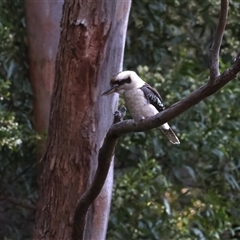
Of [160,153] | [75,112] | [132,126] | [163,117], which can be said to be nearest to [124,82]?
[132,126]

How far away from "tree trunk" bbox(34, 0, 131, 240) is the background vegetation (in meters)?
0.52

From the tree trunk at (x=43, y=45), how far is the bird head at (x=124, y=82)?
1.35 meters

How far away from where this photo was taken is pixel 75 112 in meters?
2.59

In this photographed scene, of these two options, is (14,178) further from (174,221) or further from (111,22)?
(111,22)

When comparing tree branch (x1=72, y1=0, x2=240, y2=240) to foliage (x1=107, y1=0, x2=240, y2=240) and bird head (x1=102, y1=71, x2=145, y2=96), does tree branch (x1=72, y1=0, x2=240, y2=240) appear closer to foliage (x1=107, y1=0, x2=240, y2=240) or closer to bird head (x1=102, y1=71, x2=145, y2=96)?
bird head (x1=102, y1=71, x2=145, y2=96)

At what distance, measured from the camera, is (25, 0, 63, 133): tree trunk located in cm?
327

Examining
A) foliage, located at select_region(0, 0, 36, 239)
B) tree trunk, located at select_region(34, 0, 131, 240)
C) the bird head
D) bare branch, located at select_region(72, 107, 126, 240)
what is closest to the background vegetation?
foliage, located at select_region(0, 0, 36, 239)

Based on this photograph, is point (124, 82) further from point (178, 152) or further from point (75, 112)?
point (178, 152)

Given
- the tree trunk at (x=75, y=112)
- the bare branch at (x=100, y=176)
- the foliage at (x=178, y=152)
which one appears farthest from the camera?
the foliage at (x=178, y=152)

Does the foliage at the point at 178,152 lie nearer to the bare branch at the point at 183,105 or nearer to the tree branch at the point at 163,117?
the tree branch at the point at 163,117

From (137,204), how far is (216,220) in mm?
420

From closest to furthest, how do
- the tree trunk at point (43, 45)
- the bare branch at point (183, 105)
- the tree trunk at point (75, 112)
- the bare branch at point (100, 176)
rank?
the bare branch at point (183, 105), the bare branch at point (100, 176), the tree trunk at point (75, 112), the tree trunk at point (43, 45)

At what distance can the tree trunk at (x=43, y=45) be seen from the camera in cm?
327

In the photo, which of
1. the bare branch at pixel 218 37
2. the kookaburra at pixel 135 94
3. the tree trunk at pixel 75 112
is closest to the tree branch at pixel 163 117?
the bare branch at pixel 218 37
